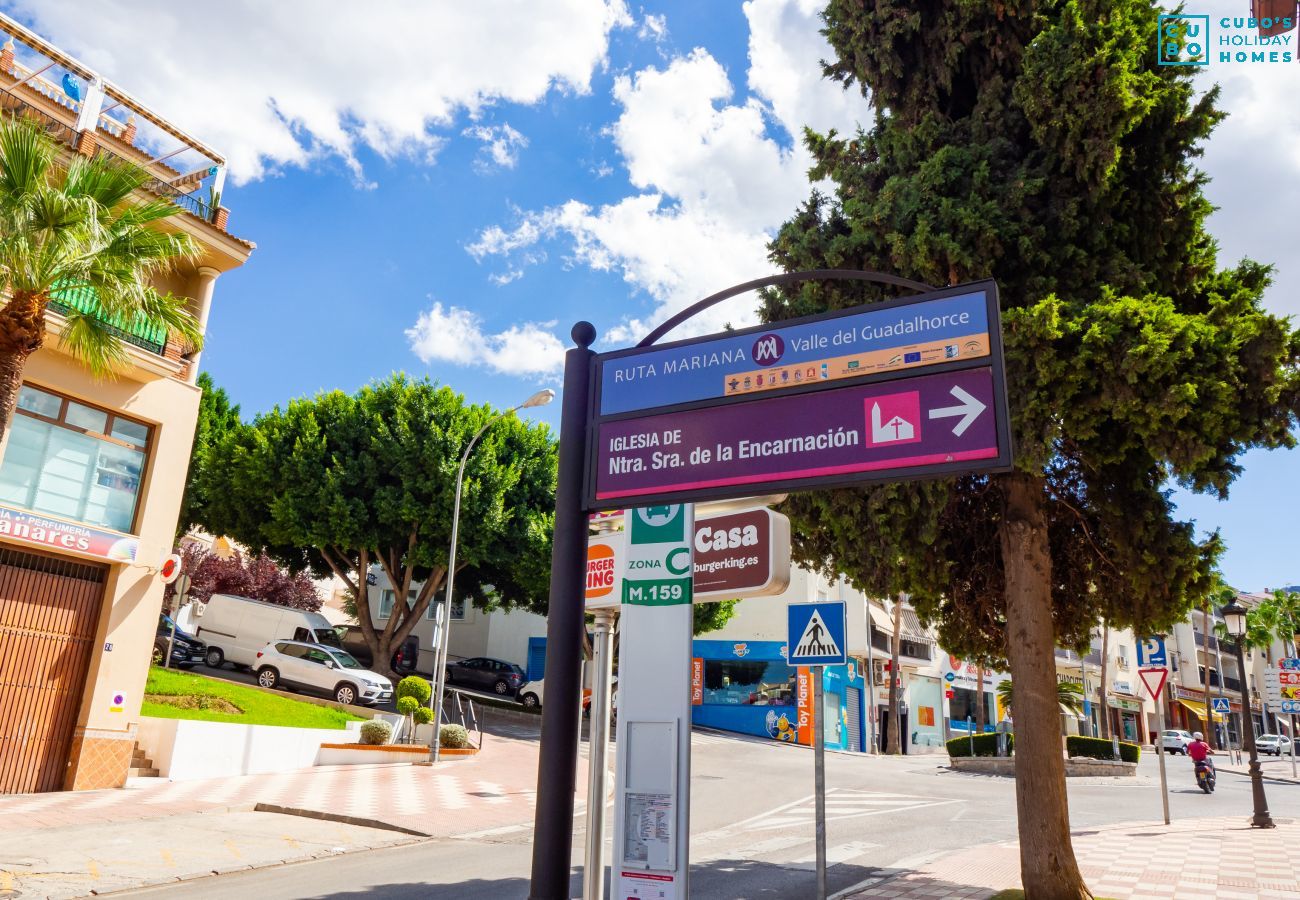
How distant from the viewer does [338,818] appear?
13469mm

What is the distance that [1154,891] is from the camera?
9.66 metres

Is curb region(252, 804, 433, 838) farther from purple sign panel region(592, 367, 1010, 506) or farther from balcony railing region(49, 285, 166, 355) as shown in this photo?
purple sign panel region(592, 367, 1010, 506)

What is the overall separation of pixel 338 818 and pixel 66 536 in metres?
6.63

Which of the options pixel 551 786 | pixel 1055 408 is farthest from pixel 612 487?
pixel 1055 408

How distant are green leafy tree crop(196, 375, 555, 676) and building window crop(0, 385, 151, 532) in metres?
13.5

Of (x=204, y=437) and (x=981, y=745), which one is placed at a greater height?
(x=204, y=437)

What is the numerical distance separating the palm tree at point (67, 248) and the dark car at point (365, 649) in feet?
82.4

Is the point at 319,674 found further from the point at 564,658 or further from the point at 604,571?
the point at 564,658

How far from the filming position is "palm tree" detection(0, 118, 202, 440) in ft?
32.3

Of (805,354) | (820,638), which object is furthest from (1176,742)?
(805,354)

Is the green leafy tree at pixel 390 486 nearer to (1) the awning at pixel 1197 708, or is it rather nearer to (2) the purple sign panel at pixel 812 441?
(2) the purple sign panel at pixel 812 441

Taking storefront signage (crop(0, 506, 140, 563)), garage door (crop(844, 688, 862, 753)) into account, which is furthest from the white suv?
storefront signage (crop(0, 506, 140, 563))

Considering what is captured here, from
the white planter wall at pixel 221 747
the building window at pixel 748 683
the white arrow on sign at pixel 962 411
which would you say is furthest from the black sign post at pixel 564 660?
the building window at pixel 748 683

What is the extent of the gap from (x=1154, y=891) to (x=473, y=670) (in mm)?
31418
